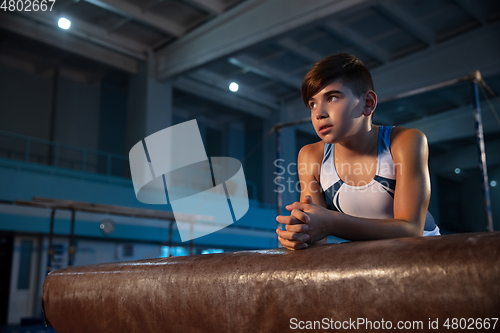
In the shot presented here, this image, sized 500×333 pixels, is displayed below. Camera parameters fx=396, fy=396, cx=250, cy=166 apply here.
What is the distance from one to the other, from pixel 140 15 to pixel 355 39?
13.7ft

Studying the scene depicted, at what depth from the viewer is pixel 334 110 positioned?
1022mm

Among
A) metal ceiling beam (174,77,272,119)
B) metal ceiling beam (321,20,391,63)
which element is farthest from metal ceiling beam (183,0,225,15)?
metal ceiling beam (174,77,272,119)

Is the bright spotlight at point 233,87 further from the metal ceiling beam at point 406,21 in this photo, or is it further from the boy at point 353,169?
the boy at point 353,169

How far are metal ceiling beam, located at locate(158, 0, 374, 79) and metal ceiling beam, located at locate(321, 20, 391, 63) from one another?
4.97 ft

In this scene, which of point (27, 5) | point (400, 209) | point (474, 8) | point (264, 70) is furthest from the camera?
point (264, 70)

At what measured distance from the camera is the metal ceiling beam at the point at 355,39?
751 cm

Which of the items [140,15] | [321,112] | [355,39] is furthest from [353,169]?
[355,39]

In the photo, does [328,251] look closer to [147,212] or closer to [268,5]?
[147,212]

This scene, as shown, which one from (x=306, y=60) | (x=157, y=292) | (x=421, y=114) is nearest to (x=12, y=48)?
(x=306, y=60)

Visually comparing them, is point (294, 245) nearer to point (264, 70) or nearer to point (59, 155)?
point (264, 70)

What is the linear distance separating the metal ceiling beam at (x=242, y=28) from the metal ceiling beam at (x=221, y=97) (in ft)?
3.91

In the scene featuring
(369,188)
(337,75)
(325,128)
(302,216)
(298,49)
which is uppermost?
(298,49)

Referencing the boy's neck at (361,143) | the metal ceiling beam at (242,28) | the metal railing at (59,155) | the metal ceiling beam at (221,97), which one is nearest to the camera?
the boy's neck at (361,143)

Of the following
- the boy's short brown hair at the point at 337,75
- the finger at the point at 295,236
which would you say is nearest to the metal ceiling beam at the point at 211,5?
the boy's short brown hair at the point at 337,75
